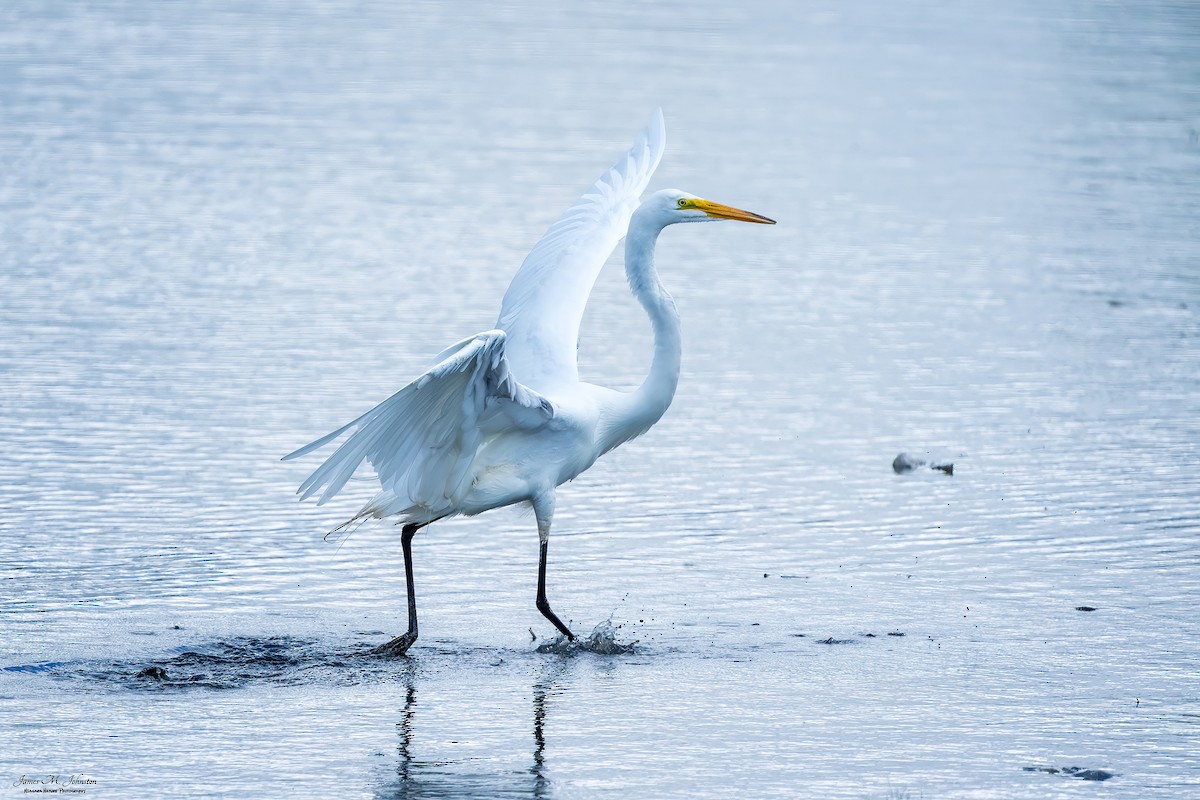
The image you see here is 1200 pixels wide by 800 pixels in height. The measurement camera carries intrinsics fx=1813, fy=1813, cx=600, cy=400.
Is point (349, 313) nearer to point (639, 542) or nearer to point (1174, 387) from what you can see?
point (639, 542)

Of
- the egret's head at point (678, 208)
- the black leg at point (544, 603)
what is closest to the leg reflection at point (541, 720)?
the black leg at point (544, 603)

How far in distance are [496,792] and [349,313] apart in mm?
7807

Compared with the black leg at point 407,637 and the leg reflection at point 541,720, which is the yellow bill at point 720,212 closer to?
the black leg at point 407,637

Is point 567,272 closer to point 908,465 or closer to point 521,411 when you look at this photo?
point 521,411

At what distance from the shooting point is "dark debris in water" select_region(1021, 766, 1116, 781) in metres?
6.40

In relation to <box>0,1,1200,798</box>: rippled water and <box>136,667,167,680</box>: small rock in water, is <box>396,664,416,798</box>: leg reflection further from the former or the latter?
<box>136,667,167,680</box>: small rock in water

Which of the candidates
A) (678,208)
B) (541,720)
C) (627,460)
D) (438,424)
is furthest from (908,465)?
(541,720)

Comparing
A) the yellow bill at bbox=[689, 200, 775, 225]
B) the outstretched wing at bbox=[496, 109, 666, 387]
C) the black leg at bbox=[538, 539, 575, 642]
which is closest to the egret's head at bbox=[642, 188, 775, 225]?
the yellow bill at bbox=[689, 200, 775, 225]

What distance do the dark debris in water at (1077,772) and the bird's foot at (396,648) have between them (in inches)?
105

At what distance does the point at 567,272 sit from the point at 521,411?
65.7 inches

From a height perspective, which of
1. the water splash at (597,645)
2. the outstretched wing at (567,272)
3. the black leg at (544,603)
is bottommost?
the water splash at (597,645)

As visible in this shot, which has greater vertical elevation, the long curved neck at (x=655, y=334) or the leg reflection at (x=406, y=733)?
the long curved neck at (x=655, y=334)

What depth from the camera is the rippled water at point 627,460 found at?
6.79 m

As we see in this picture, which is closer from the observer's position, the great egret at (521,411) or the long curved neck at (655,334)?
the great egret at (521,411)
